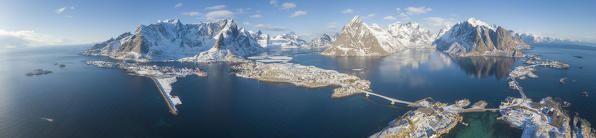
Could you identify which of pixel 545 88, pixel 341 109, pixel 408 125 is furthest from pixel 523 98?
pixel 341 109

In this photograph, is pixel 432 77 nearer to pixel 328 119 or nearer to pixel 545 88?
pixel 545 88

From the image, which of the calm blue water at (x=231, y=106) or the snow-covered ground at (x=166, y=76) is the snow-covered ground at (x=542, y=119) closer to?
the calm blue water at (x=231, y=106)

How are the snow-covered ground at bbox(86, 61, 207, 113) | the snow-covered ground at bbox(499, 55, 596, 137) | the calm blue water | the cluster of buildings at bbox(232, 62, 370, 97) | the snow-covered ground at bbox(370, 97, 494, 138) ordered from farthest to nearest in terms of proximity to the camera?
the cluster of buildings at bbox(232, 62, 370, 97)
the snow-covered ground at bbox(86, 61, 207, 113)
the calm blue water
the snow-covered ground at bbox(499, 55, 596, 137)
the snow-covered ground at bbox(370, 97, 494, 138)

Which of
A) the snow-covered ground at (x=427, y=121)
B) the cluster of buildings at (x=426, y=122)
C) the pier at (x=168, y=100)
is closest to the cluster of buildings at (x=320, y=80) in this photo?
the snow-covered ground at (x=427, y=121)

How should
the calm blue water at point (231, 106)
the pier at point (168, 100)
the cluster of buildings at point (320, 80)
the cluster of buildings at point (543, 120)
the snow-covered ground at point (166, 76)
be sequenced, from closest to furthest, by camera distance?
1. the cluster of buildings at point (543, 120)
2. the calm blue water at point (231, 106)
3. the pier at point (168, 100)
4. the snow-covered ground at point (166, 76)
5. the cluster of buildings at point (320, 80)

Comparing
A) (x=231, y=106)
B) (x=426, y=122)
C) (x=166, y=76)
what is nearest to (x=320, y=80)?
(x=231, y=106)

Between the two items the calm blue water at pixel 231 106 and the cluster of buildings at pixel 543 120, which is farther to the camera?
the calm blue water at pixel 231 106

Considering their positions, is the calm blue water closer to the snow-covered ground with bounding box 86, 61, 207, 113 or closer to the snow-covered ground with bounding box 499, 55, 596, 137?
the snow-covered ground with bounding box 86, 61, 207, 113

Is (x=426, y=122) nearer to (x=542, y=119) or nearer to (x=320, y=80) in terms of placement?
(x=542, y=119)

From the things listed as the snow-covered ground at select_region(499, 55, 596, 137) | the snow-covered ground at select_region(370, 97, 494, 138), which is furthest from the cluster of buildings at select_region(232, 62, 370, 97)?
the snow-covered ground at select_region(499, 55, 596, 137)
